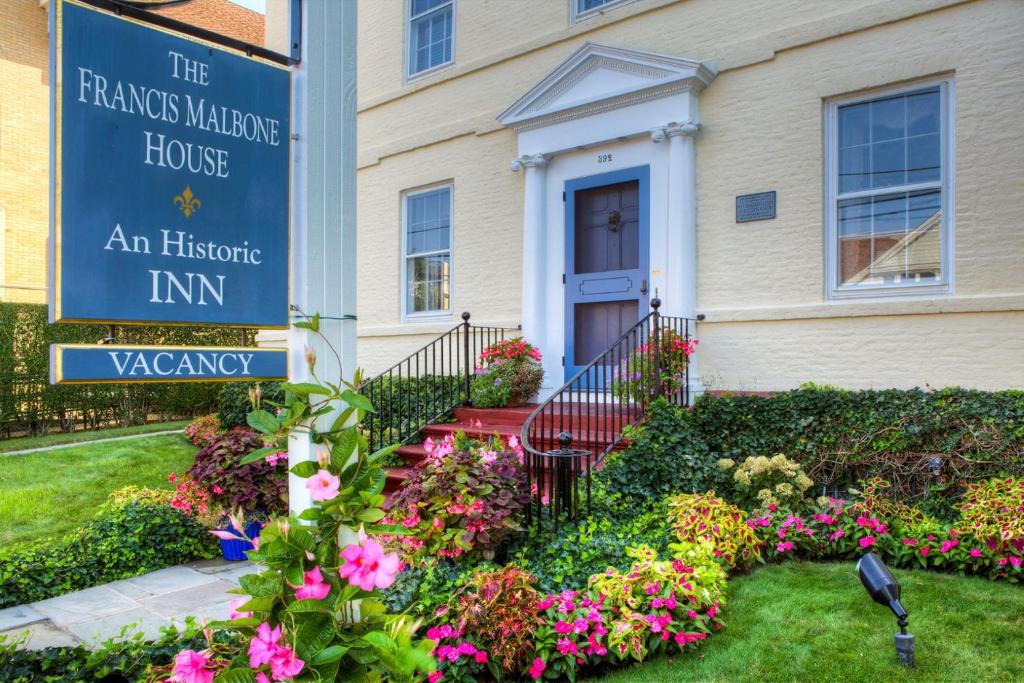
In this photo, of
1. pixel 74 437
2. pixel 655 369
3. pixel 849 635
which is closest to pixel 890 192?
pixel 655 369

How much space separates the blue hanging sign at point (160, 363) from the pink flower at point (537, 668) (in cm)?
202

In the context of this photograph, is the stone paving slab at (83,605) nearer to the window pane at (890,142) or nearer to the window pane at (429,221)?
the window pane at (429,221)

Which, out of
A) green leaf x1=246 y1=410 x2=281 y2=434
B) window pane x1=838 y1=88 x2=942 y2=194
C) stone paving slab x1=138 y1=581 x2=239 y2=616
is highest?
window pane x1=838 y1=88 x2=942 y2=194

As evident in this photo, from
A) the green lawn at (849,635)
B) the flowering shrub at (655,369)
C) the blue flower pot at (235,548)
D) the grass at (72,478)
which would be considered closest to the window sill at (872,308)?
the flowering shrub at (655,369)

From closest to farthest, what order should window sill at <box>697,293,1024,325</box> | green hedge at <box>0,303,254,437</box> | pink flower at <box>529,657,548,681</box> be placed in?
1. pink flower at <box>529,657,548,681</box>
2. window sill at <box>697,293,1024,325</box>
3. green hedge at <box>0,303,254,437</box>

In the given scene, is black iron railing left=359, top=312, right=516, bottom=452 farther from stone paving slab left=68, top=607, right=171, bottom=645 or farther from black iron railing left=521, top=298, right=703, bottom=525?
stone paving slab left=68, top=607, right=171, bottom=645

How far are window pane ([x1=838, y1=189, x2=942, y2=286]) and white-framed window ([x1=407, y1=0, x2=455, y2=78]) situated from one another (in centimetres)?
547

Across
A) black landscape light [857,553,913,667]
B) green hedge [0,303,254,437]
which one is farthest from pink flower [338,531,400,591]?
green hedge [0,303,254,437]

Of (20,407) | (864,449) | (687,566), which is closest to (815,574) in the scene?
(687,566)

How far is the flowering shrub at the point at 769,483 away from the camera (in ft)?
15.9

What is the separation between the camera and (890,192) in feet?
19.5

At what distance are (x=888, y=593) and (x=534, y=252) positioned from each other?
547 cm

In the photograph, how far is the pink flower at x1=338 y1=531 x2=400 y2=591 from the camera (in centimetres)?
166

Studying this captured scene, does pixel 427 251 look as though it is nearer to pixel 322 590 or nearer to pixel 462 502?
pixel 462 502
